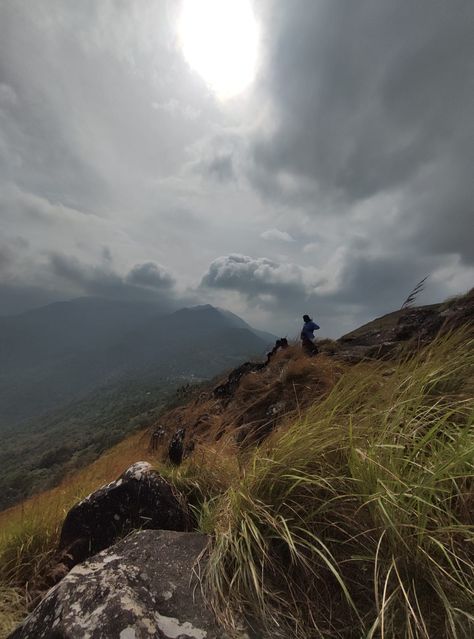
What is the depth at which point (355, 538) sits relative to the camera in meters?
2.04

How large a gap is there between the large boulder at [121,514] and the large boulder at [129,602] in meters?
1.38

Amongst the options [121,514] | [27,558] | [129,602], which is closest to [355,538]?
[129,602]

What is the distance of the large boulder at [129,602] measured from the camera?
1.76 m

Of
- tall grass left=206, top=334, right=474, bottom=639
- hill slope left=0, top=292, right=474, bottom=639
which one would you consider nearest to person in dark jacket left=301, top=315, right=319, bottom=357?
hill slope left=0, top=292, right=474, bottom=639

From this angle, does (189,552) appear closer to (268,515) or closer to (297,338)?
(268,515)

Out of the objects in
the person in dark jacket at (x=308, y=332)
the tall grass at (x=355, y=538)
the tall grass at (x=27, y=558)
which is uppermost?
the person in dark jacket at (x=308, y=332)

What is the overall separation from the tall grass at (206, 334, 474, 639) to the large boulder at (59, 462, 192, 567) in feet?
3.96

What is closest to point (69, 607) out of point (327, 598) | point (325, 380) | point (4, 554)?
point (327, 598)

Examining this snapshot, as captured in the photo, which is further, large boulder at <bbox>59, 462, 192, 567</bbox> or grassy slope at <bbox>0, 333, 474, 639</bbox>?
large boulder at <bbox>59, 462, 192, 567</bbox>

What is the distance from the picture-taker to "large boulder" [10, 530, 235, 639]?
69.4 inches

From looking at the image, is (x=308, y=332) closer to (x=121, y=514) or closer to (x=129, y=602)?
(x=121, y=514)

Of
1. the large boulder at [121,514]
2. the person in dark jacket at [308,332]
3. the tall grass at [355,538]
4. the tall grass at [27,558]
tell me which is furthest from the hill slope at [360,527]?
the person in dark jacket at [308,332]

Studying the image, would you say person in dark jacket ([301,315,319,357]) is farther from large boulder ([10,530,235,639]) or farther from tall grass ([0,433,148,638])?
large boulder ([10,530,235,639])

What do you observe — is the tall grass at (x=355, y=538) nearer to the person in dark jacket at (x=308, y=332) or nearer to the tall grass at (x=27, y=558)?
the tall grass at (x=27, y=558)
